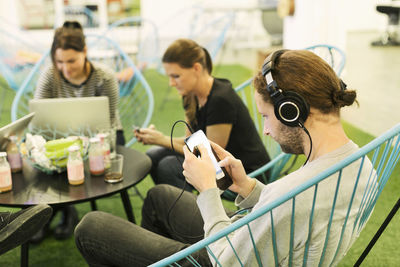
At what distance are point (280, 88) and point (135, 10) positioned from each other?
660 centimetres

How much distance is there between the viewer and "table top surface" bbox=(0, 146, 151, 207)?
64.9 inches

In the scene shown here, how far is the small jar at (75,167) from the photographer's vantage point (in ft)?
5.66

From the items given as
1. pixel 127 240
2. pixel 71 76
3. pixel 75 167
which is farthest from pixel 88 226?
pixel 71 76

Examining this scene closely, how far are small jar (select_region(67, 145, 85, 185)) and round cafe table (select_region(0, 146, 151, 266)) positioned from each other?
0.08 feet

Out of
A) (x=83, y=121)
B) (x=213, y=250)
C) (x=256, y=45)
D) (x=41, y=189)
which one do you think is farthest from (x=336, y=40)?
(x=213, y=250)

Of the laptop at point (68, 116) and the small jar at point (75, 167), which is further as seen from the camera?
the laptop at point (68, 116)

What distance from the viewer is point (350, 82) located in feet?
17.1

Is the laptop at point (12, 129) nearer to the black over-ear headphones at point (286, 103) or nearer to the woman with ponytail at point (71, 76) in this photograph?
the woman with ponytail at point (71, 76)

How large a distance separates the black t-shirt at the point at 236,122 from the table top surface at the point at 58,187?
0.33 m

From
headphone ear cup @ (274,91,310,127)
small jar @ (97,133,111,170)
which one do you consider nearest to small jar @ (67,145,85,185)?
small jar @ (97,133,111,170)

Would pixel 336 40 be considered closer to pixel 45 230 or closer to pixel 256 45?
pixel 256 45

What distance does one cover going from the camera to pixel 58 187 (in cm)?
175

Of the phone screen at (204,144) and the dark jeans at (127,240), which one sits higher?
the phone screen at (204,144)

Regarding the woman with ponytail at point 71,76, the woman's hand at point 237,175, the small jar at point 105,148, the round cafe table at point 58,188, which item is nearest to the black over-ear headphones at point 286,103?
the woman's hand at point 237,175
